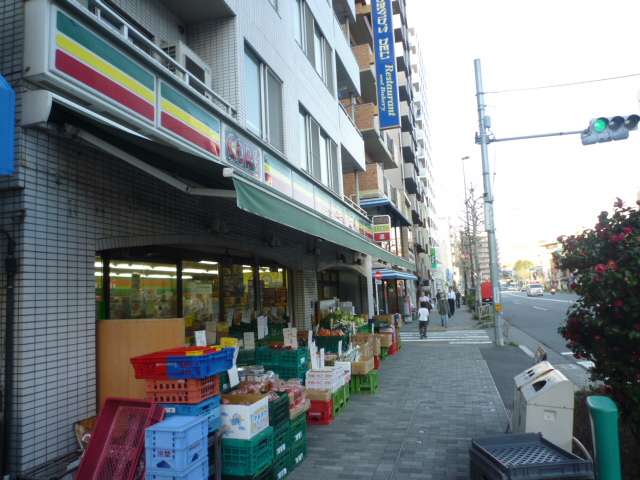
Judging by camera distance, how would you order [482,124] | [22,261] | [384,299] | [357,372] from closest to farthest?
[22,261], [357,372], [482,124], [384,299]

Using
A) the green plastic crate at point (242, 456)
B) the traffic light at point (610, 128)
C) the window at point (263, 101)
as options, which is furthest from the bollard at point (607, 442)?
the traffic light at point (610, 128)

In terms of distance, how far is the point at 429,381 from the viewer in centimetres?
1014

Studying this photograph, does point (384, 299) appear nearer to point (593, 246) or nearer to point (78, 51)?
point (593, 246)

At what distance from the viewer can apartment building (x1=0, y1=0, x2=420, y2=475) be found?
3939 mm

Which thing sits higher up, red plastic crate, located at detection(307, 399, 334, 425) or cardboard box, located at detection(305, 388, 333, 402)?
cardboard box, located at detection(305, 388, 333, 402)

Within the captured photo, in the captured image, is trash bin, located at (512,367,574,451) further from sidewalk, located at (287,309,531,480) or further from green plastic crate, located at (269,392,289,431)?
green plastic crate, located at (269,392,289,431)

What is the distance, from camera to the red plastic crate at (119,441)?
3879 mm

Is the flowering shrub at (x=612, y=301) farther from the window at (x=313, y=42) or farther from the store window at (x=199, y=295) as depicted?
the window at (x=313, y=42)

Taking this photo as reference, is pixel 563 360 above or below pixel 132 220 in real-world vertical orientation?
below

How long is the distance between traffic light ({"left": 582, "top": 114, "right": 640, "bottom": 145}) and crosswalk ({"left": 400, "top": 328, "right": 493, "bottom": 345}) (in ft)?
29.7

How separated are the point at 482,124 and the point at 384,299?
46.8ft

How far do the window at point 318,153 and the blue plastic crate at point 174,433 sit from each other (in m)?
8.46

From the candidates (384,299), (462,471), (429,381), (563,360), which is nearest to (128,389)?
(462,471)

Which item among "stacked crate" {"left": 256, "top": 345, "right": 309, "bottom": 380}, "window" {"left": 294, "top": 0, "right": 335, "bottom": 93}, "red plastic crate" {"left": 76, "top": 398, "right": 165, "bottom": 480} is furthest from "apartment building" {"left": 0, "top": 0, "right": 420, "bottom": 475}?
"window" {"left": 294, "top": 0, "right": 335, "bottom": 93}
